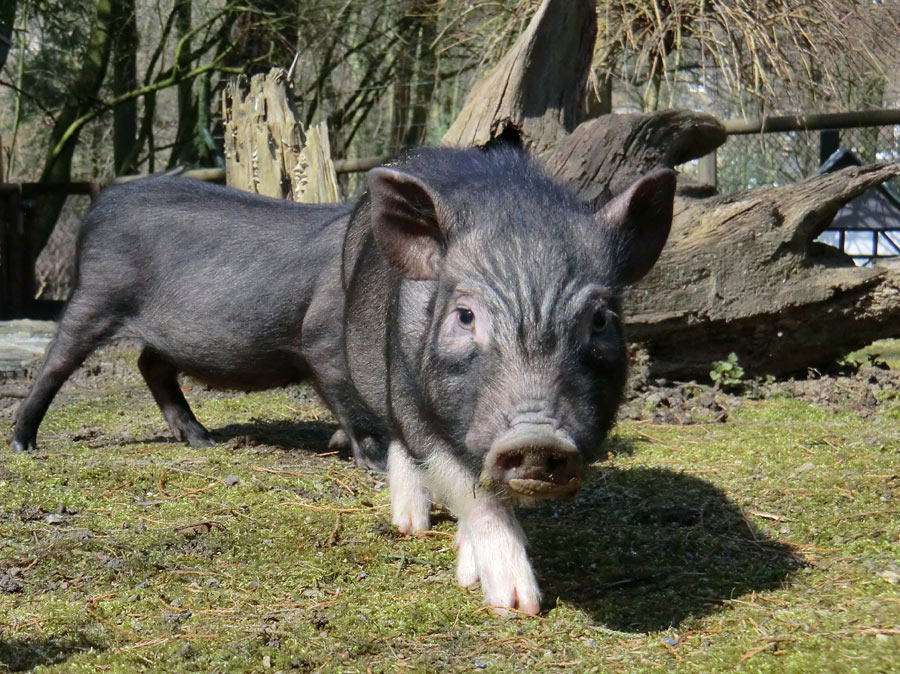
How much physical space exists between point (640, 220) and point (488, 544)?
45.9 inches

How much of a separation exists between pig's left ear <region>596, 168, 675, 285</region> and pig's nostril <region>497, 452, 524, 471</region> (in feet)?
2.98

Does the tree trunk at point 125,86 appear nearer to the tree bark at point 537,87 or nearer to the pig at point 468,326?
the tree bark at point 537,87

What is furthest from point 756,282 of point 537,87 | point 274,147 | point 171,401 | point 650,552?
point 274,147

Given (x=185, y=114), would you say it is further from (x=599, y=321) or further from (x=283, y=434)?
(x=599, y=321)

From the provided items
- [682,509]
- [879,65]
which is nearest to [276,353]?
[682,509]

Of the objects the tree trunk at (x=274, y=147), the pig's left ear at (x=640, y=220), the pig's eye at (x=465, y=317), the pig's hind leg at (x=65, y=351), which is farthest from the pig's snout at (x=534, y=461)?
the tree trunk at (x=274, y=147)

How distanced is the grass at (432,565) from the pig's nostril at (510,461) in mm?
541

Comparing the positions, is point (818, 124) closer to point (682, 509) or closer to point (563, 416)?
point (682, 509)

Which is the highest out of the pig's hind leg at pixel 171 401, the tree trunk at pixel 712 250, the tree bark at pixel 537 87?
the tree bark at pixel 537 87

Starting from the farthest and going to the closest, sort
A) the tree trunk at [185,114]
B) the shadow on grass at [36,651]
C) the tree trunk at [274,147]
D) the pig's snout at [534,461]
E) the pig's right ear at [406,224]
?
1. the tree trunk at [185,114]
2. the tree trunk at [274,147]
3. the pig's right ear at [406,224]
4. the shadow on grass at [36,651]
5. the pig's snout at [534,461]

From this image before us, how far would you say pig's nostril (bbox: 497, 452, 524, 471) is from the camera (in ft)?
8.39

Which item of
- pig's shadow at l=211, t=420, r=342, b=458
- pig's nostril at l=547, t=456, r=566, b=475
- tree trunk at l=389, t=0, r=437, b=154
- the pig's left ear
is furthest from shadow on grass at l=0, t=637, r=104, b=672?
tree trunk at l=389, t=0, r=437, b=154

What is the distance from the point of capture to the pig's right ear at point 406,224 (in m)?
3.25

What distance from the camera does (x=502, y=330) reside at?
284 cm
